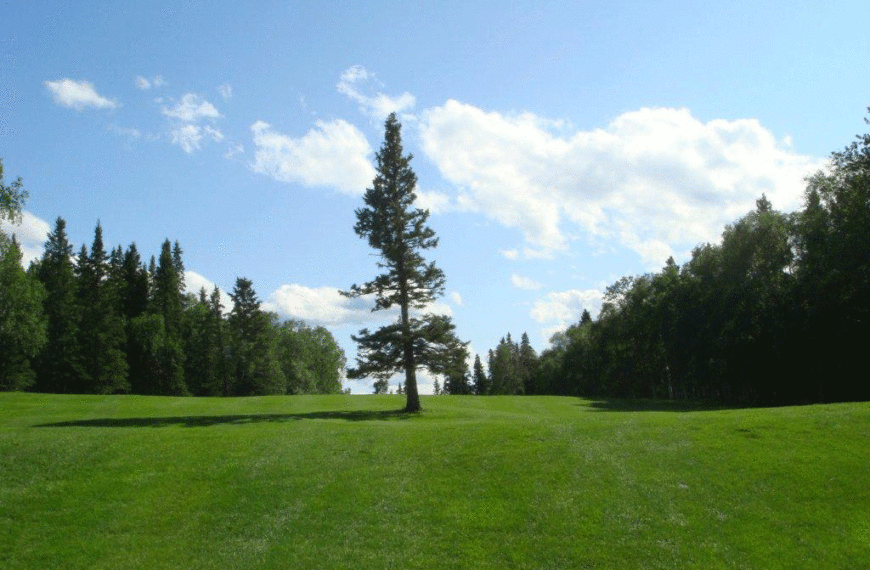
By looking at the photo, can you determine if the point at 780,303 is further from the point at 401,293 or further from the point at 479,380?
the point at 479,380

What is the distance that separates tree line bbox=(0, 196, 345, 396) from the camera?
63781mm

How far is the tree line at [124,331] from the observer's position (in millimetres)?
63781

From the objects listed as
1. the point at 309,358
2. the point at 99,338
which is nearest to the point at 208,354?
the point at 99,338

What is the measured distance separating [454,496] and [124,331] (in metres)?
72.4

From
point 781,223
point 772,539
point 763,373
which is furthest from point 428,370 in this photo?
point 781,223

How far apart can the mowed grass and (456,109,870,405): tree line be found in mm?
27165

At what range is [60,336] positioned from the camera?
71562mm

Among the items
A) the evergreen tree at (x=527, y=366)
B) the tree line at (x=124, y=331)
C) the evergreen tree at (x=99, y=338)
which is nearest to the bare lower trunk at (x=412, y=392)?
the tree line at (x=124, y=331)

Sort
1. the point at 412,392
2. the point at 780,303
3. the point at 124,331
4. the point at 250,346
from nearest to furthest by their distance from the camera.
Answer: the point at 412,392 → the point at 780,303 → the point at 124,331 → the point at 250,346

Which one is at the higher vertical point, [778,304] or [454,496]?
[778,304]

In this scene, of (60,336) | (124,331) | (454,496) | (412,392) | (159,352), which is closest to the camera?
(454,496)

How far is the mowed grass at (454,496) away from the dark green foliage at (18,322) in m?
42.1

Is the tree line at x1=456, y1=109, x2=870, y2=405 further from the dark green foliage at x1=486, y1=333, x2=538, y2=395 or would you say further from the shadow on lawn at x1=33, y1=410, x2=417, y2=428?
the dark green foliage at x1=486, y1=333, x2=538, y2=395

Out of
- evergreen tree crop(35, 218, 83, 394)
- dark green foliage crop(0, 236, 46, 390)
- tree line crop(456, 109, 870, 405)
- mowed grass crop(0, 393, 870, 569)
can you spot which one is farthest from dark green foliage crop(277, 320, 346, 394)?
mowed grass crop(0, 393, 870, 569)
